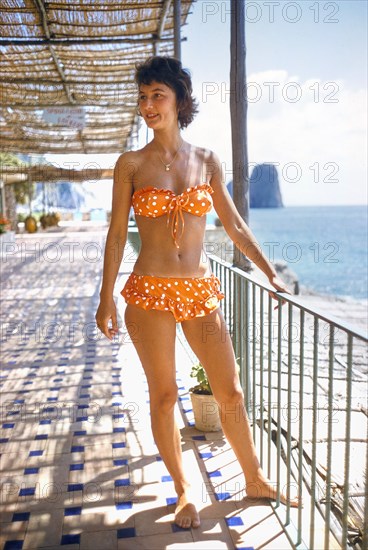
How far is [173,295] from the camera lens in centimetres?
224

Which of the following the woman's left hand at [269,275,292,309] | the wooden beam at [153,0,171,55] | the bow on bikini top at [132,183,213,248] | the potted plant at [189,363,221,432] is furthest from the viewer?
the wooden beam at [153,0,171,55]

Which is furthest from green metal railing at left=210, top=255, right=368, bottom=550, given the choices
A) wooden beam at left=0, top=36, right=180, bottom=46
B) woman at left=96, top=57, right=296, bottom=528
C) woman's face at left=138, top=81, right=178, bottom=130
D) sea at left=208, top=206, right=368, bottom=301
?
sea at left=208, top=206, right=368, bottom=301

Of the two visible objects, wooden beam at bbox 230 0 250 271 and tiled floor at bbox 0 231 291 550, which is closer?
tiled floor at bbox 0 231 291 550

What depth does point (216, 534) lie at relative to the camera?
2.27m

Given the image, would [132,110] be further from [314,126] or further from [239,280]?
[314,126]

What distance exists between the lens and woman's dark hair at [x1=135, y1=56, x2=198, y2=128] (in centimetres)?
222

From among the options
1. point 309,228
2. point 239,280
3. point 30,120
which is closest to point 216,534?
point 239,280

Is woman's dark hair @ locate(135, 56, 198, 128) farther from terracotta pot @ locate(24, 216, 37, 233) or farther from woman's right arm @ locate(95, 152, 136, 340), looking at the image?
terracotta pot @ locate(24, 216, 37, 233)

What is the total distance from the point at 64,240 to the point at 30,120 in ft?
31.1

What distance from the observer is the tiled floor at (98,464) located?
90.0 inches

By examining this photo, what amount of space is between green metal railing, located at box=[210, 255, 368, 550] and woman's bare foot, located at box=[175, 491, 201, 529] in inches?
13.2

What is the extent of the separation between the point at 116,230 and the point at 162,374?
580 mm

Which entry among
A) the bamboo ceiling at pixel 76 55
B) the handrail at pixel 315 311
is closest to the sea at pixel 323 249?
the bamboo ceiling at pixel 76 55

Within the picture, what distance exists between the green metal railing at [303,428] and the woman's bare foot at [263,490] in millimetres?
38
